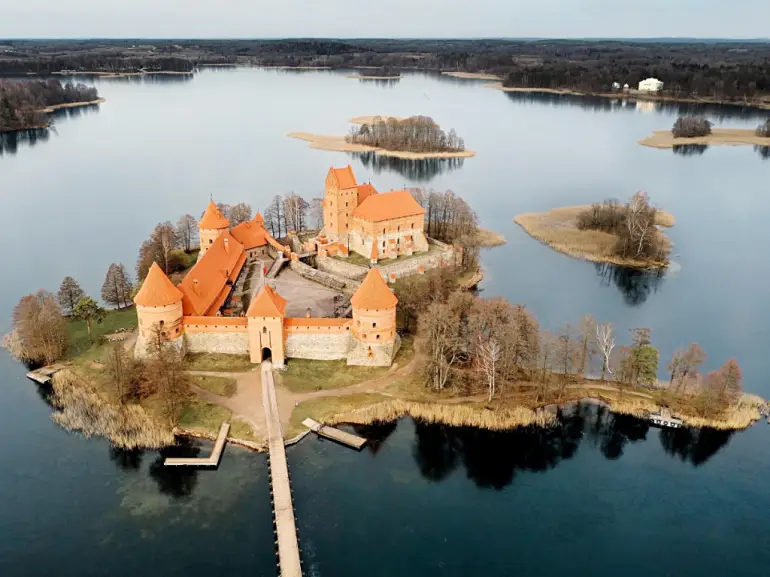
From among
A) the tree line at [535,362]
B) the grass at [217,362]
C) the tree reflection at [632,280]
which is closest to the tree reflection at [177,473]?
the grass at [217,362]

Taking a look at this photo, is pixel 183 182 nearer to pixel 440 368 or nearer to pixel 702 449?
pixel 440 368

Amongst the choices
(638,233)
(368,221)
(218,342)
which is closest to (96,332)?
(218,342)

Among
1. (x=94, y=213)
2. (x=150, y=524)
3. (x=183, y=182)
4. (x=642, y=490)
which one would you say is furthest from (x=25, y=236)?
(x=642, y=490)

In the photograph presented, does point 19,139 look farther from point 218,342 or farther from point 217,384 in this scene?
point 217,384

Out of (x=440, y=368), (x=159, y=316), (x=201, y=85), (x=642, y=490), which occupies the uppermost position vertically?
(x=201, y=85)

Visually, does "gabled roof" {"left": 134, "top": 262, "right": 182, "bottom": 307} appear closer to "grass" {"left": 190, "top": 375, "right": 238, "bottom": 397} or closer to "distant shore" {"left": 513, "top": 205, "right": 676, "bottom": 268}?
"grass" {"left": 190, "top": 375, "right": 238, "bottom": 397}

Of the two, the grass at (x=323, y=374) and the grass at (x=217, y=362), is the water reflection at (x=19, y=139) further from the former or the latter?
the grass at (x=323, y=374)
